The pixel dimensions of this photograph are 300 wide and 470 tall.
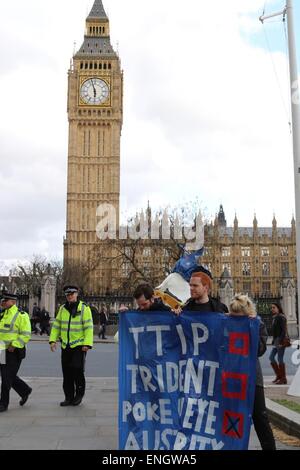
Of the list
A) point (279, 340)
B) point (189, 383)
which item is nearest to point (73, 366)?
point (189, 383)

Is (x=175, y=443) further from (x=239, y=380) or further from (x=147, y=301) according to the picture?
(x=147, y=301)

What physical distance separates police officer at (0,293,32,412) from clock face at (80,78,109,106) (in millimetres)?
84367

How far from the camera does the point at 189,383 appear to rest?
5.17 meters

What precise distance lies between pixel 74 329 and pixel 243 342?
12.9 ft

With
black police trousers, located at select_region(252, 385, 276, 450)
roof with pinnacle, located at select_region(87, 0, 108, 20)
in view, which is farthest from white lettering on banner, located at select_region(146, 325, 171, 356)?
roof with pinnacle, located at select_region(87, 0, 108, 20)

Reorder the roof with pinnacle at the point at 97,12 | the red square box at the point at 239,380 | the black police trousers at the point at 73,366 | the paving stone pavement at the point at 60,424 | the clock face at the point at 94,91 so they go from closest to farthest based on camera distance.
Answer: the red square box at the point at 239,380, the paving stone pavement at the point at 60,424, the black police trousers at the point at 73,366, the clock face at the point at 94,91, the roof with pinnacle at the point at 97,12

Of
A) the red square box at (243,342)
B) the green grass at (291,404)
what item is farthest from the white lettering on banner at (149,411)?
the green grass at (291,404)

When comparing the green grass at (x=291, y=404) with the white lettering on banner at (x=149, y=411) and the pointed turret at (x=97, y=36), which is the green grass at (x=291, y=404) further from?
the pointed turret at (x=97, y=36)

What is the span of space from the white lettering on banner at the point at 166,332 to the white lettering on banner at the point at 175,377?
12 cm

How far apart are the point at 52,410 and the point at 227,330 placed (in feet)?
13.0

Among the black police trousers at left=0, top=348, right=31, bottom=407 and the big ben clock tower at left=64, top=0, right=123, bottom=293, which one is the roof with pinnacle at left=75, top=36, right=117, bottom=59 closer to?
the big ben clock tower at left=64, top=0, right=123, bottom=293

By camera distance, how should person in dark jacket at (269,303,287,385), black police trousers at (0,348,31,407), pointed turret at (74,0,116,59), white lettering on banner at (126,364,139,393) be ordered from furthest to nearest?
1. pointed turret at (74,0,116,59)
2. person in dark jacket at (269,303,287,385)
3. black police trousers at (0,348,31,407)
4. white lettering on banner at (126,364,139,393)

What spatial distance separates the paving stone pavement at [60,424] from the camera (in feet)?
19.6

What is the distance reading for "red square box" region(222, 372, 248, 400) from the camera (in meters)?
5.06
